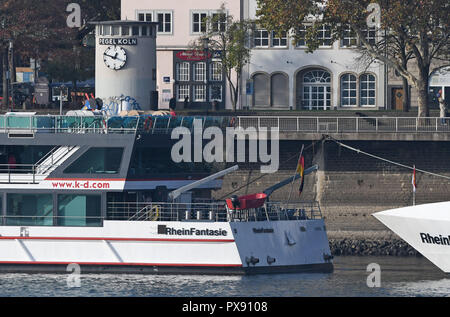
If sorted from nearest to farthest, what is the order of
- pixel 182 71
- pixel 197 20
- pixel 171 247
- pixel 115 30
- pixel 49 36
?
pixel 171 247, pixel 115 30, pixel 49 36, pixel 197 20, pixel 182 71

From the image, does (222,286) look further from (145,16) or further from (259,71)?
(145,16)

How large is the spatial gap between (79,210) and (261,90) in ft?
125

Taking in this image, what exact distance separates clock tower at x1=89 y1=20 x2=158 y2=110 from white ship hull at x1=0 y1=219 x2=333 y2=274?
11980mm

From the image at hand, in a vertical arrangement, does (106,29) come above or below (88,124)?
above

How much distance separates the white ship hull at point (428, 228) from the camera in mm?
48875

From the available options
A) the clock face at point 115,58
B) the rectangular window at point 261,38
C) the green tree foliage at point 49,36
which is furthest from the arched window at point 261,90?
the clock face at point 115,58

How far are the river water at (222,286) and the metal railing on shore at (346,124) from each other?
41.3 feet

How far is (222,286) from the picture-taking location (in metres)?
44.3

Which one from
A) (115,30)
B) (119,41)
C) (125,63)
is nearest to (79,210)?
(125,63)

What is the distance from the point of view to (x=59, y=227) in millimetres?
46469

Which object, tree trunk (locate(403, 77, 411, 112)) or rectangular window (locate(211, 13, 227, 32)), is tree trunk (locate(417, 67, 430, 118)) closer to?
tree trunk (locate(403, 77, 411, 112))

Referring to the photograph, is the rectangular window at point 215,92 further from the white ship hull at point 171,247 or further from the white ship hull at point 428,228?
the white ship hull at point 171,247
